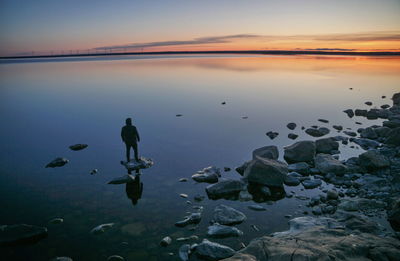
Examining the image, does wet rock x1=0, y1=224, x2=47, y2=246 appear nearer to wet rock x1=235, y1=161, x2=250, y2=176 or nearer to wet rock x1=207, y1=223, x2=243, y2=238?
wet rock x1=207, y1=223, x2=243, y2=238

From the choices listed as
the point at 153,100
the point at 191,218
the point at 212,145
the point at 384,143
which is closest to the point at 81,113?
the point at 153,100

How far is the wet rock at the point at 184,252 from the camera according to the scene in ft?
27.7

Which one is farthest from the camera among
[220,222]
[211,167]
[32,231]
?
[211,167]

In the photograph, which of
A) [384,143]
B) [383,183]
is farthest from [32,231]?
[384,143]

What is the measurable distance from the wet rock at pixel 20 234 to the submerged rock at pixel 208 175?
7.19 metres

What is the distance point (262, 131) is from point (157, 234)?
16793 millimetres

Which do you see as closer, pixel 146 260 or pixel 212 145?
pixel 146 260

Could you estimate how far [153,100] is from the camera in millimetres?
41750

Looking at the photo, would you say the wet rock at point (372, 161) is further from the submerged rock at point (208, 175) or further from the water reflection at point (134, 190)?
the water reflection at point (134, 190)

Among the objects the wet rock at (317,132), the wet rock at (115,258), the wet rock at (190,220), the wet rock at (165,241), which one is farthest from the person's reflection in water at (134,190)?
the wet rock at (317,132)

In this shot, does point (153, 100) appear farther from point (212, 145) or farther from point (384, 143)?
point (384, 143)

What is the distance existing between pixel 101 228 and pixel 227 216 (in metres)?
4.77

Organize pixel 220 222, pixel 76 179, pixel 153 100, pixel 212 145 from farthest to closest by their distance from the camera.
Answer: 1. pixel 153 100
2. pixel 212 145
3. pixel 76 179
4. pixel 220 222

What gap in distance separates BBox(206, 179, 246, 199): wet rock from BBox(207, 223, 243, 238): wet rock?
2.68 meters
